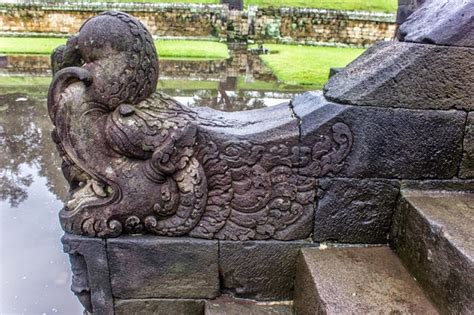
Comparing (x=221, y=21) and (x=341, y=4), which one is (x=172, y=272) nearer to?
(x=221, y=21)

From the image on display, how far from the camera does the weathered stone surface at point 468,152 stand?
1936 mm

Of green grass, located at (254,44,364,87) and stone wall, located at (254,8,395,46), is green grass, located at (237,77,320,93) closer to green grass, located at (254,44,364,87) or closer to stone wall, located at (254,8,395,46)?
green grass, located at (254,44,364,87)

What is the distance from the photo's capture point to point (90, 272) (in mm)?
1989

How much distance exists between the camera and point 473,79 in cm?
190

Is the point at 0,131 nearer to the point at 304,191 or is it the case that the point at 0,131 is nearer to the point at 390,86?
the point at 304,191

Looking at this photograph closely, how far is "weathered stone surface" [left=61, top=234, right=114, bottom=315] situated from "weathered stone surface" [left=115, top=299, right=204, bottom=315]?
0.07 m

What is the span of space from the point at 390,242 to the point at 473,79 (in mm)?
890

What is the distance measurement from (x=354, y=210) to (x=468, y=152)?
617 mm

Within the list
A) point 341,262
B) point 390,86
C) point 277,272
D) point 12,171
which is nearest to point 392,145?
point 390,86

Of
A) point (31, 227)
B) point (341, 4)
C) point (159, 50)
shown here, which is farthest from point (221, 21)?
point (31, 227)

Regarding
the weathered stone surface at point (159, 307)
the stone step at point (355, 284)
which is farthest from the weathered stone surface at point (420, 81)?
the weathered stone surface at point (159, 307)

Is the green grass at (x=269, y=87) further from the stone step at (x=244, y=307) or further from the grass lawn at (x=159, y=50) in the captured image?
the stone step at (x=244, y=307)

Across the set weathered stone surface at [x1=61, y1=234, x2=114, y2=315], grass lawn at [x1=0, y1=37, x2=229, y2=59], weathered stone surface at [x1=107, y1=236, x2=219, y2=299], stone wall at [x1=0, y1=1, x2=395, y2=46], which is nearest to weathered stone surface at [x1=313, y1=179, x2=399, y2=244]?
weathered stone surface at [x1=107, y1=236, x2=219, y2=299]

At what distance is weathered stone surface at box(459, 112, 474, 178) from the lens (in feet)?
6.35
